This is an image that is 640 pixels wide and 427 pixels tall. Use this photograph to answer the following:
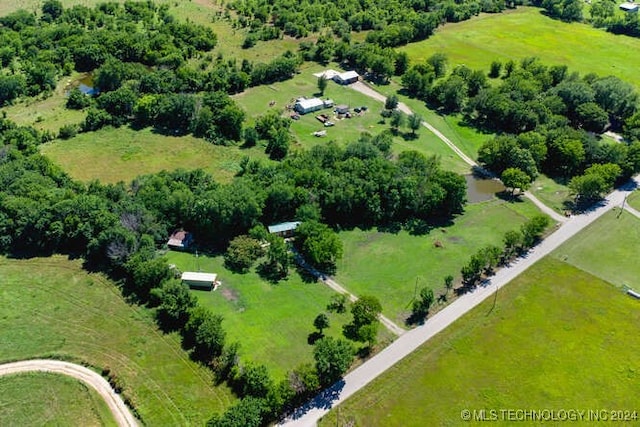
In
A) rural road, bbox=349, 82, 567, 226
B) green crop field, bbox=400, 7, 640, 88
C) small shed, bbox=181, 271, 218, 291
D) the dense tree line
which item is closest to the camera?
small shed, bbox=181, 271, 218, 291

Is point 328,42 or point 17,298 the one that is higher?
point 328,42

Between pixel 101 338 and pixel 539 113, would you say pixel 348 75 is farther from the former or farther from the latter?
→ pixel 101 338

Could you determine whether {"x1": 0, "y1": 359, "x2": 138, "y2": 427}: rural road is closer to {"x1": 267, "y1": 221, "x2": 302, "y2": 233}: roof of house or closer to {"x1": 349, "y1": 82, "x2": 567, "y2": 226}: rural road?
{"x1": 267, "y1": 221, "x2": 302, "y2": 233}: roof of house

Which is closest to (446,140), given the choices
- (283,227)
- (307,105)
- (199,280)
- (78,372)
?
(307,105)

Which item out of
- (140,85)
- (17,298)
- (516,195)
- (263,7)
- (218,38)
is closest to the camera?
(17,298)

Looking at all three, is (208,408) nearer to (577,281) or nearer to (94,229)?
(94,229)

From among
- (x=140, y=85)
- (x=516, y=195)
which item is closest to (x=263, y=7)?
(x=140, y=85)

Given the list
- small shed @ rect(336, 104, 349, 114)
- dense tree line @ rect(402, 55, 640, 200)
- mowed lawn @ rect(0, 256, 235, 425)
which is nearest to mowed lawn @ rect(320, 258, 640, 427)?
mowed lawn @ rect(0, 256, 235, 425)

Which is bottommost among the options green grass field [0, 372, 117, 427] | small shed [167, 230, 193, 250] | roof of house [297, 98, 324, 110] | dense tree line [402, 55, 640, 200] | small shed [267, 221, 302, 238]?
green grass field [0, 372, 117, 427]

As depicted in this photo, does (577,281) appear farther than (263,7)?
No
